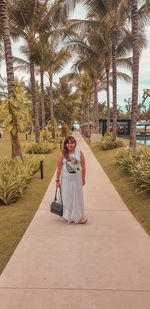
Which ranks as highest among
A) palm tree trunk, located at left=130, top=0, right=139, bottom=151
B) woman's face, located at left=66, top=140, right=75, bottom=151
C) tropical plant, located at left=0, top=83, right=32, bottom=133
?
palm tree trunk, located at left=130, top=0, right=139, bottom=151

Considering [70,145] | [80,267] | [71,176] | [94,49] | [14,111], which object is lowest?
[80,267]

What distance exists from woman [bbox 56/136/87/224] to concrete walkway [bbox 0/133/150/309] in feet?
1.47

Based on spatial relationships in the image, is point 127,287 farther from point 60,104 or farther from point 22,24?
point 60,104

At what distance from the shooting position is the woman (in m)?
3.95

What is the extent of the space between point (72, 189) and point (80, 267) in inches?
56.5

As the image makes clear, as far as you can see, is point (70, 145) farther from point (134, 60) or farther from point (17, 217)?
point (134, 60)

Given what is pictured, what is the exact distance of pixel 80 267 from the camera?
2.87m

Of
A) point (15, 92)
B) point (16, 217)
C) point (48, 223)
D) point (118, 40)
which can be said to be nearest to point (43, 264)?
point (48, 223)

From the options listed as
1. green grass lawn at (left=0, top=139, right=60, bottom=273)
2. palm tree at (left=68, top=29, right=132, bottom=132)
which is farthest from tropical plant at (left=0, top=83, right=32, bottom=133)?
palm tree at (left=68, top=29, right=132, bottom=132)

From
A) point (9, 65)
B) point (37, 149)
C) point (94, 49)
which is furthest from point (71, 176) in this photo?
point (94, 49)

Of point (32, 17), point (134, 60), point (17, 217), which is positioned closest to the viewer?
point (17, 217)

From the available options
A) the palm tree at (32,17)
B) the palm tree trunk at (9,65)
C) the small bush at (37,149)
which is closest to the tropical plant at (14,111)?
the palm tree trunk at (9,65)

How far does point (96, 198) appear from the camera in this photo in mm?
5848

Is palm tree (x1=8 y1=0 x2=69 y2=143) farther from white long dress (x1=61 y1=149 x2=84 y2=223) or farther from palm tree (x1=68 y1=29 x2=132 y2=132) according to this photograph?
white long dress (x1=61 y1=149 x2=84 y2=223)
